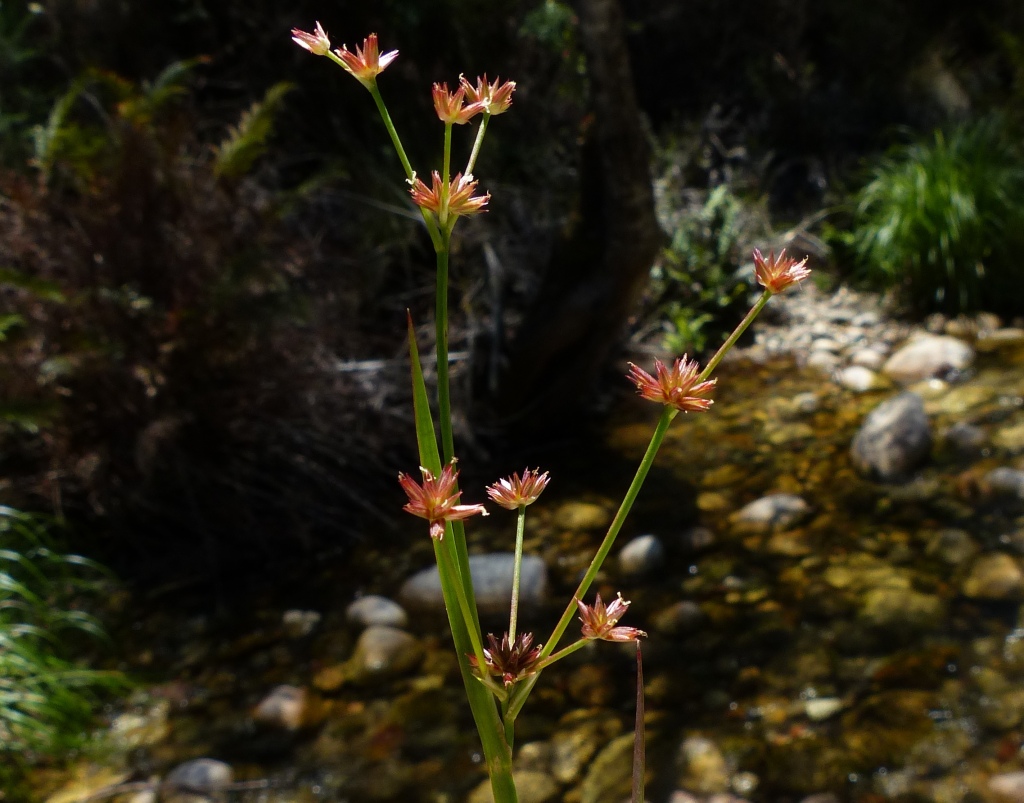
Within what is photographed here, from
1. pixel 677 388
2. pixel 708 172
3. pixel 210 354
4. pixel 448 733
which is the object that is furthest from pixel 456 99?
pixel 708 172

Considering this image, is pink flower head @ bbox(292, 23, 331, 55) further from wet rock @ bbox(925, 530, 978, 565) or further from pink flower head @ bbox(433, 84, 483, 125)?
wet rock @ bbox(925, 530, 978, 565)

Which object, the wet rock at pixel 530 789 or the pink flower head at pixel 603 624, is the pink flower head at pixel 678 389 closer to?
the pink flower head at pixel 603 624

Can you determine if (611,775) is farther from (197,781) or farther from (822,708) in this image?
(197,781)

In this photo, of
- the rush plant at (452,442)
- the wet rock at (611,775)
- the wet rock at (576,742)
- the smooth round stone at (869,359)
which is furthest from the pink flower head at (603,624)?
the smooth round stone at (869,359)

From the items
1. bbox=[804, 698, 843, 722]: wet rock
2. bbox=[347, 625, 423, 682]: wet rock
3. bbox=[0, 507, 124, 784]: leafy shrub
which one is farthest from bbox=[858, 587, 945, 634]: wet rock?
bbox=[0, 507, 124, 784]: leafy shrub

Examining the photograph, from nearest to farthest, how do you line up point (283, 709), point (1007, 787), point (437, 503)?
point (437, 503)
point (1007, 787)
point (283, 709)

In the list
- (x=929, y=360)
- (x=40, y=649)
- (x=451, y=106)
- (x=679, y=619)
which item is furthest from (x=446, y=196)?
(x=929, y=360)
